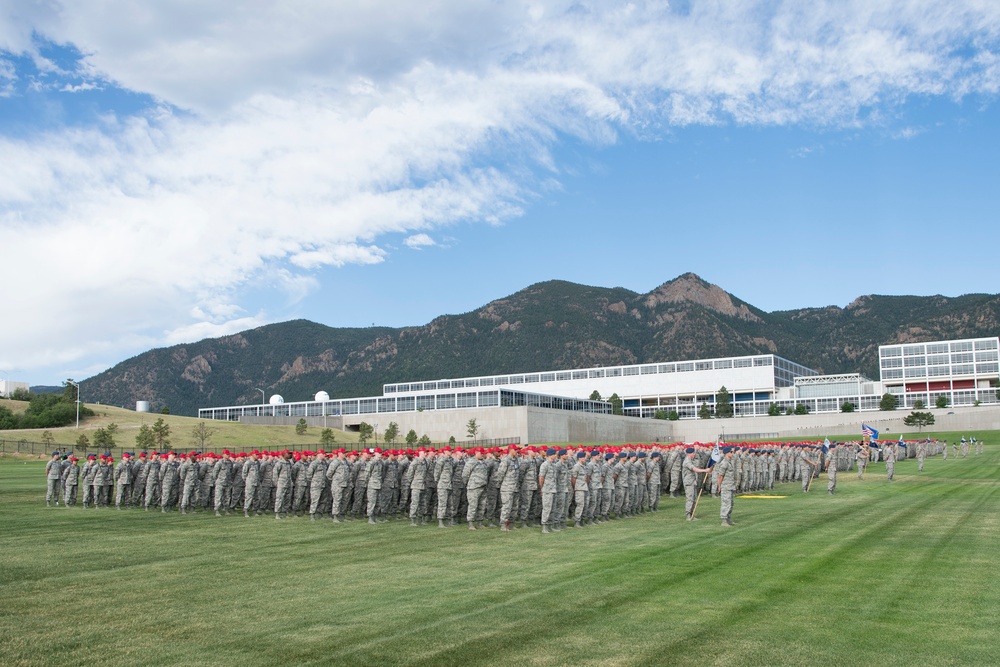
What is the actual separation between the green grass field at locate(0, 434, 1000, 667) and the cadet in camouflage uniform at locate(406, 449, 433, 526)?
4.44 feet

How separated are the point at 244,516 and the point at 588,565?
38.2ft

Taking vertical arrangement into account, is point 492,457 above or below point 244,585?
above

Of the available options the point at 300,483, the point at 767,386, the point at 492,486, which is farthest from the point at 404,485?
the point at 767,386

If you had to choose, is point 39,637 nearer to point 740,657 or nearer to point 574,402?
point 740,657

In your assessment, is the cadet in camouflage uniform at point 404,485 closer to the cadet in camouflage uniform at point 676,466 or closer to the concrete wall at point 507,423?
the cadet in camouflage uniform at point 676,466

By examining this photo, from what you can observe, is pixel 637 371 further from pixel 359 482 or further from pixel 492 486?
pixel 492 486

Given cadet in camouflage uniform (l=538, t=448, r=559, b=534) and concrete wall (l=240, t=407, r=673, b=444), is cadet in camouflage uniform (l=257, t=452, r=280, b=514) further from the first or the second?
concrete wall (l=240, t=407, r=673, b=444)

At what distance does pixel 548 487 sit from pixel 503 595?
717cm

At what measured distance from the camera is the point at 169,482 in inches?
847

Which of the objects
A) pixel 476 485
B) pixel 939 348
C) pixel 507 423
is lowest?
pixel 476 485

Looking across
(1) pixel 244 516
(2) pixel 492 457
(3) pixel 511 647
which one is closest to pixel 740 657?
(3) pixel 511 647

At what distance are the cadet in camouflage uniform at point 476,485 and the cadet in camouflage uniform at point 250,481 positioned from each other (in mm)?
6085

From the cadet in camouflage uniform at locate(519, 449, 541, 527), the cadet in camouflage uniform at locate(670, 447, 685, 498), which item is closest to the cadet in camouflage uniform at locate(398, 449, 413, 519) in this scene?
the cadet in camouflage uniform at locate(519, 449, 541, 527)

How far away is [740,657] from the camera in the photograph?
700cm
